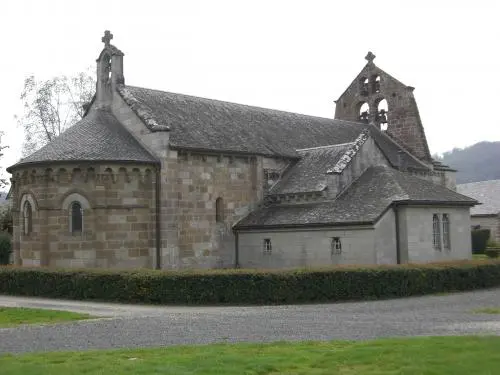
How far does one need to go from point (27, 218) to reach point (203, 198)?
8388 millimetres

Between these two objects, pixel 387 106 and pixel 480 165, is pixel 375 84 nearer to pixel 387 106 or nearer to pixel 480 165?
pixel 387 106

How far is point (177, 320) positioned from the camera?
705 inches

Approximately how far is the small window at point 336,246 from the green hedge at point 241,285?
14.7 ft

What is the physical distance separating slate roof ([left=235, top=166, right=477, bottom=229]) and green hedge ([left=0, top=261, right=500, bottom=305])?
13.7ft

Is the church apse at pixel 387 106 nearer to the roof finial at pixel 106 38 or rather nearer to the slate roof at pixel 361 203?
the slate roof at pixel 361 203

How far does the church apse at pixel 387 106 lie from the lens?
44.1 m

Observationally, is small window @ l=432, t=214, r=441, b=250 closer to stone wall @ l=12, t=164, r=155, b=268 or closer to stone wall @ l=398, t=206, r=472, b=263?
stone wall @ l=398, t=206, r=472, b=263

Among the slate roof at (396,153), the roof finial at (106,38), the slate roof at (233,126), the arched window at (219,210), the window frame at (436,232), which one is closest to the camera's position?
the window frame at (436,232)

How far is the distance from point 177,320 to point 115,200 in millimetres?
12289

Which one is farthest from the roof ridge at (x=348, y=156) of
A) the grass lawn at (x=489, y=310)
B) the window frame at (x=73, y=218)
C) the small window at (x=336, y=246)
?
the grass lawn at (x=489, y=310)

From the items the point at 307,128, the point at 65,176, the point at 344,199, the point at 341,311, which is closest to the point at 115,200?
the point at 65,176

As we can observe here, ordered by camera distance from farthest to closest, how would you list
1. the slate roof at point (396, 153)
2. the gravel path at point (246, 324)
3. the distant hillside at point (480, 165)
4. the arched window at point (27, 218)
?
the distant hillside at point (480, 165), the slate roof at point (396, 153), the arched window at point (27, 218), the gravel path at point (246, 324)

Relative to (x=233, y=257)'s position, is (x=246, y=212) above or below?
above

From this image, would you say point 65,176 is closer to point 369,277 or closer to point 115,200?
point 115,200
